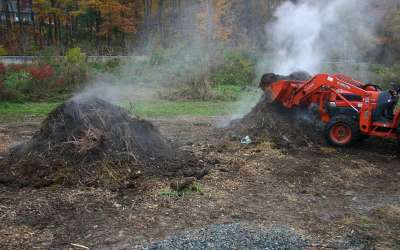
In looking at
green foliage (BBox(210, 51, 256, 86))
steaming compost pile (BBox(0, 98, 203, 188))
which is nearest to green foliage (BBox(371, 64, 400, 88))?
green foliage (BBox(210, 51, 256, 86))

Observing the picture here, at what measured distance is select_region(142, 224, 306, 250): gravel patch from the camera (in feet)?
18.5

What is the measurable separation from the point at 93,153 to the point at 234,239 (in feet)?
11.1

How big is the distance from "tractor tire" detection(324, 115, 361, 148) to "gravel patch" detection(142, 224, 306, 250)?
456 centimetres

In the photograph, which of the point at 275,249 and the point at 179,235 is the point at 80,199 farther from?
the point at 275,249

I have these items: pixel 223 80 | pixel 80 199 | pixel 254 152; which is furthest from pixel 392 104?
pixel 223 80

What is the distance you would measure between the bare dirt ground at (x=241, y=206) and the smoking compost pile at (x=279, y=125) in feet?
2.45

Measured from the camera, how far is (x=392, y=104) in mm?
9812

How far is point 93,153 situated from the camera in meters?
8.17

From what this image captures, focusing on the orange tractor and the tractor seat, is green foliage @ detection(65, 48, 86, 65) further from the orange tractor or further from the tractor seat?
the tractor seat

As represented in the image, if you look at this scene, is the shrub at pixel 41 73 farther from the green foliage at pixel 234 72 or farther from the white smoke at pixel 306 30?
the white smoke at pixel 306 30

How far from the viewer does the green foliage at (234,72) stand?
918 inches

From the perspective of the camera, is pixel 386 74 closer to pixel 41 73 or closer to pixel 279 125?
pixel 279 125

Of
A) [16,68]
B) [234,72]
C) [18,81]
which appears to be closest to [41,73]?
[18,81]

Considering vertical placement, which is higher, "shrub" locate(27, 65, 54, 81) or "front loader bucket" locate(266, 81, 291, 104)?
"front loader bucket" locate(266, 81, 291, 104)
